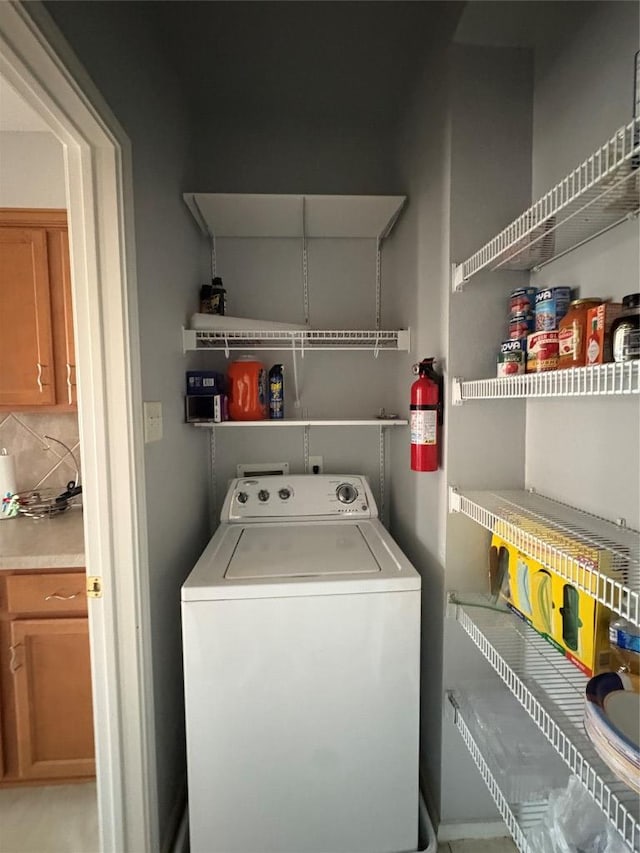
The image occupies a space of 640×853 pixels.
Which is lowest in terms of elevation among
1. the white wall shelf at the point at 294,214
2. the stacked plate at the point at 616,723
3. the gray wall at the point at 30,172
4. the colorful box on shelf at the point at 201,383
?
the stacked plate at the point at 616,723

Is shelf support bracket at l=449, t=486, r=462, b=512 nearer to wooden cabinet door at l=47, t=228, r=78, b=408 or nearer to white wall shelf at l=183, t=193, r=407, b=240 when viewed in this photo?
white wall shelf at l=183, t=193, r=407, b=240

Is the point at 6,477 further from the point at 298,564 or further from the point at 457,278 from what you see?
the point at 457,278

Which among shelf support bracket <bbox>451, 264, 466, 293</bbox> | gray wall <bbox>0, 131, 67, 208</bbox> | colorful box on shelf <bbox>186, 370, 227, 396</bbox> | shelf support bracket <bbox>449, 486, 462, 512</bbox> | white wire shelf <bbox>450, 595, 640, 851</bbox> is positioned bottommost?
white wire shelf <bbox>450, 595, 640, 851</bbox>

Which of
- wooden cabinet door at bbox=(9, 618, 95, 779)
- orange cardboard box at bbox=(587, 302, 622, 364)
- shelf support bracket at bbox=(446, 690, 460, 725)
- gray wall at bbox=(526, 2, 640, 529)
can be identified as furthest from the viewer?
wooden cabinet door at bbox=(9, 618, 95, 779)

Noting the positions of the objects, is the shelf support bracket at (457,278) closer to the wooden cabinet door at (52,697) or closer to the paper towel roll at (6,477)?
the wooden cabinet door at (52,697)

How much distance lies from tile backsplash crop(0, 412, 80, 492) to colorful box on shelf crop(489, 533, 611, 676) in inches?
78.4

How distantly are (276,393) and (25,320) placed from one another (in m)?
1.17

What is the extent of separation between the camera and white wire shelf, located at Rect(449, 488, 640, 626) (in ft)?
2.29

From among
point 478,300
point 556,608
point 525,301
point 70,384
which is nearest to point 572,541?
point 556,608

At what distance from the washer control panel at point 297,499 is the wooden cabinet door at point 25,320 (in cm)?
100

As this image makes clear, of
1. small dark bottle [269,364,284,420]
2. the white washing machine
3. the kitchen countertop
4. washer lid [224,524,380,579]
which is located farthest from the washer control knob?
the kitchen countertop

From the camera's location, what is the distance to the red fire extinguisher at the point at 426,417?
1.30m

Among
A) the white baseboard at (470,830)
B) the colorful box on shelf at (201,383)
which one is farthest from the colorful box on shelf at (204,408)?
the white baseboard at (470,830)

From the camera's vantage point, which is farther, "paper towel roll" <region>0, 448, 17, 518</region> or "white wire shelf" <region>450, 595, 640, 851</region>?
"paper towel roll" <region>0, 448, 17, 518</region>
